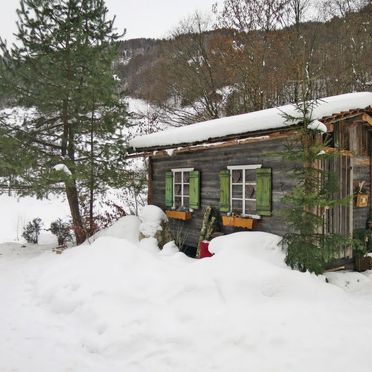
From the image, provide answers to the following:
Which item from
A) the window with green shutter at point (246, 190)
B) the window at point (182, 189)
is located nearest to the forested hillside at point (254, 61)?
the window at point (182, 189)

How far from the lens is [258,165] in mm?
9109

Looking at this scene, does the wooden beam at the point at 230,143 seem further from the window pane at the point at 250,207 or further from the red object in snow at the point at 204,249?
the red object in snow at the point at 204,249

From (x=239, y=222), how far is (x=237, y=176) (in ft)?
4.23

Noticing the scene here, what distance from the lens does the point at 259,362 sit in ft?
13.8

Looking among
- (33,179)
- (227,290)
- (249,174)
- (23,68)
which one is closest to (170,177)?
(249,174)

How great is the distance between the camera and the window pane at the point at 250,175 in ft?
30.7

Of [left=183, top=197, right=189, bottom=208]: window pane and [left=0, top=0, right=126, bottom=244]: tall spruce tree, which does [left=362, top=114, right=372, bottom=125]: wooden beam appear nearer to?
[left=183, top=197, right=189, bottom=208]: window pane

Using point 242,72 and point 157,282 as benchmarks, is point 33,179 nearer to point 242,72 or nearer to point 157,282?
point 157,282

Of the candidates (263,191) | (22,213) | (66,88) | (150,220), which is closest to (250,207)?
(263,191)

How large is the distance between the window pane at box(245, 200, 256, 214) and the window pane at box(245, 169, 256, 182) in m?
0.59

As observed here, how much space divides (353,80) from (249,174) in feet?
44.2

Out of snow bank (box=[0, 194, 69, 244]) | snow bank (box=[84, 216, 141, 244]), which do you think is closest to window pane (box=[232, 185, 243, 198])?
snow bank (box=[84, 216, 141, 244])

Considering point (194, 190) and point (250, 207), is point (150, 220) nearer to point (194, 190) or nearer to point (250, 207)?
point (194, 190)

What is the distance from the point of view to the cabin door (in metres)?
8.38
